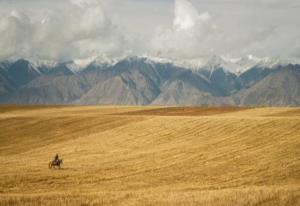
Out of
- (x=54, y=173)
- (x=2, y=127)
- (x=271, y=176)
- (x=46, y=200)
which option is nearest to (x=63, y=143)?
(x=2, y=127)

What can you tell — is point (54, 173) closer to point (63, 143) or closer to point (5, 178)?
point (5, 178)

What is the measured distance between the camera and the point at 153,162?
4653 cm

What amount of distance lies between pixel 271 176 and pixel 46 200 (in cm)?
1997

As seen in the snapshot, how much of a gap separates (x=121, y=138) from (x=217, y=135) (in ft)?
41.2

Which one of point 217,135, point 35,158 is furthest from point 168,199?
point 217,135

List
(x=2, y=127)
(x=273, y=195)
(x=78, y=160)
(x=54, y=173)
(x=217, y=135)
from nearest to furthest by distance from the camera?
(x=273, y=195) → (x=54, y=173) → (x=78, y=160) → (x=217, y=135) → (x=2, y=127)

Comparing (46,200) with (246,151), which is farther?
(246,151)

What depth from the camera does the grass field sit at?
29719mm

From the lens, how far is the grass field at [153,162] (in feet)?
97.5

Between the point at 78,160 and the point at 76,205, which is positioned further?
the point at 78,160

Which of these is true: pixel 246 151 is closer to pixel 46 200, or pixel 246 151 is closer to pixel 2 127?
pixel 46 200

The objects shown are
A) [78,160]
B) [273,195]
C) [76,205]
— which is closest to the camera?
[76,205]

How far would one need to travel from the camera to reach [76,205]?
27047 mm

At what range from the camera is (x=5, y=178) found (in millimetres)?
37031
